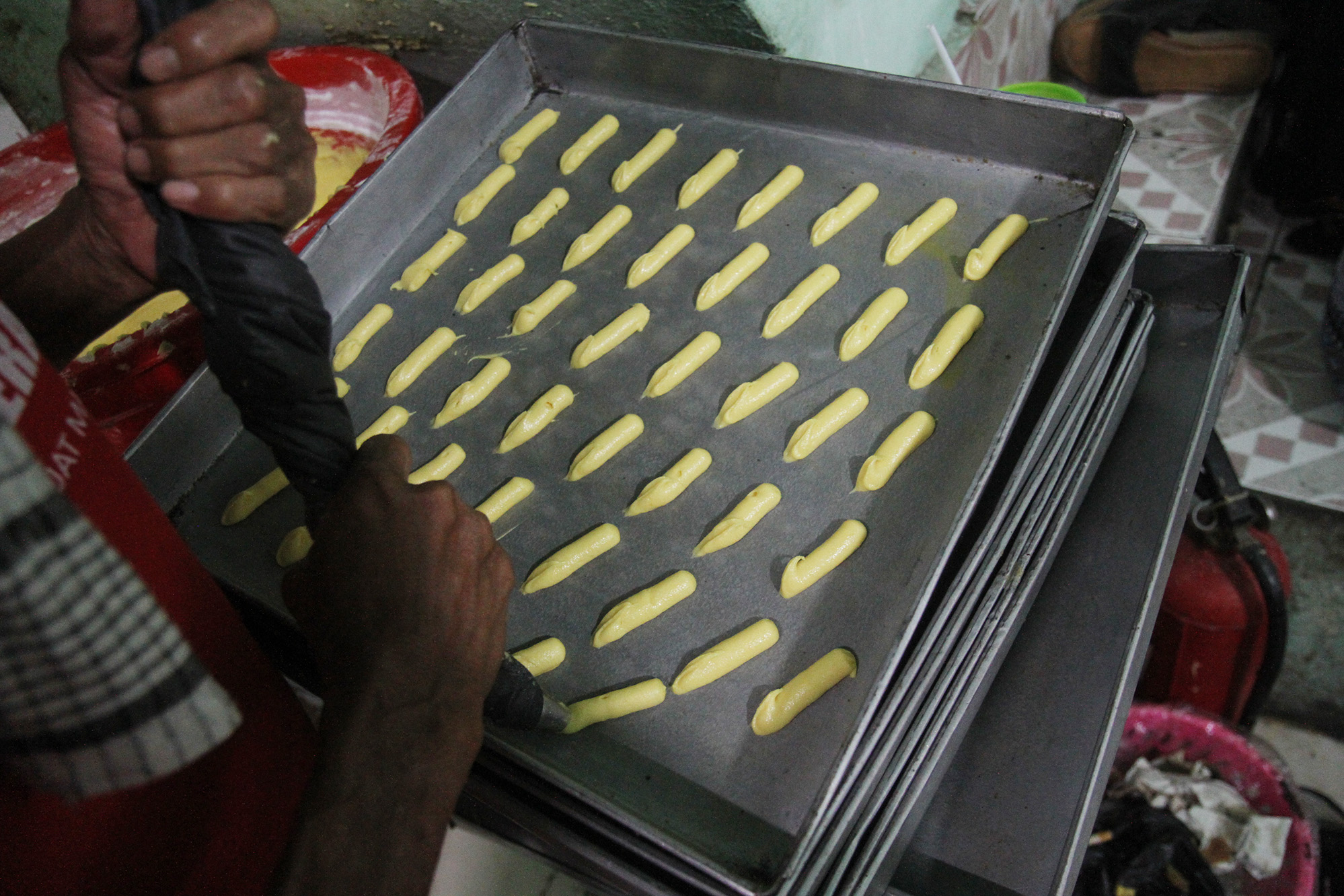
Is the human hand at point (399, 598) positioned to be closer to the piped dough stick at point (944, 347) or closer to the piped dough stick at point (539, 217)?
the piped dough stick at point (944, 347)

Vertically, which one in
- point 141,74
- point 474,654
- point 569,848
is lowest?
point 569,848

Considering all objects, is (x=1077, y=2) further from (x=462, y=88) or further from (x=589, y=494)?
(x=589, y=494)

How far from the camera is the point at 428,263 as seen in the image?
157cm

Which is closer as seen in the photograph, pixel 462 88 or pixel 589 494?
pixel 589 494

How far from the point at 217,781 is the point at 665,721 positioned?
0.48 metres

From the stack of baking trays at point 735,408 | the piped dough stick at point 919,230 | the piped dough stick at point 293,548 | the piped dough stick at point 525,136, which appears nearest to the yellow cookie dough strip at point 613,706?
the stack of baking trays at point 735,408

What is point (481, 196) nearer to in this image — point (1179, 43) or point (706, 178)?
point (706, 178)

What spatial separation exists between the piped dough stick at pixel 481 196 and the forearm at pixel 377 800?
1079mm

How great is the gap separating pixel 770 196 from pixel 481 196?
22.0 inches

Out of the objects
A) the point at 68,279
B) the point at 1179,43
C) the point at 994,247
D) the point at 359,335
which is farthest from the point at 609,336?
the point at 1179,43

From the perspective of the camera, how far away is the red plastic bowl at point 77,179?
142cm

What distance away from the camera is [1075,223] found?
4.06 feet

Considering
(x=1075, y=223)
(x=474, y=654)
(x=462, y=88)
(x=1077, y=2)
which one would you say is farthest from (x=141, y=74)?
(x=1077, y=2)

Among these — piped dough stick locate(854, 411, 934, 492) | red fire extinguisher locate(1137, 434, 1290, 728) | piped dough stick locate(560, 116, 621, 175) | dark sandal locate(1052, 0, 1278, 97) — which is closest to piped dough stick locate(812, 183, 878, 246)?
piped dough stick locate(854, 411, 934, 492)
